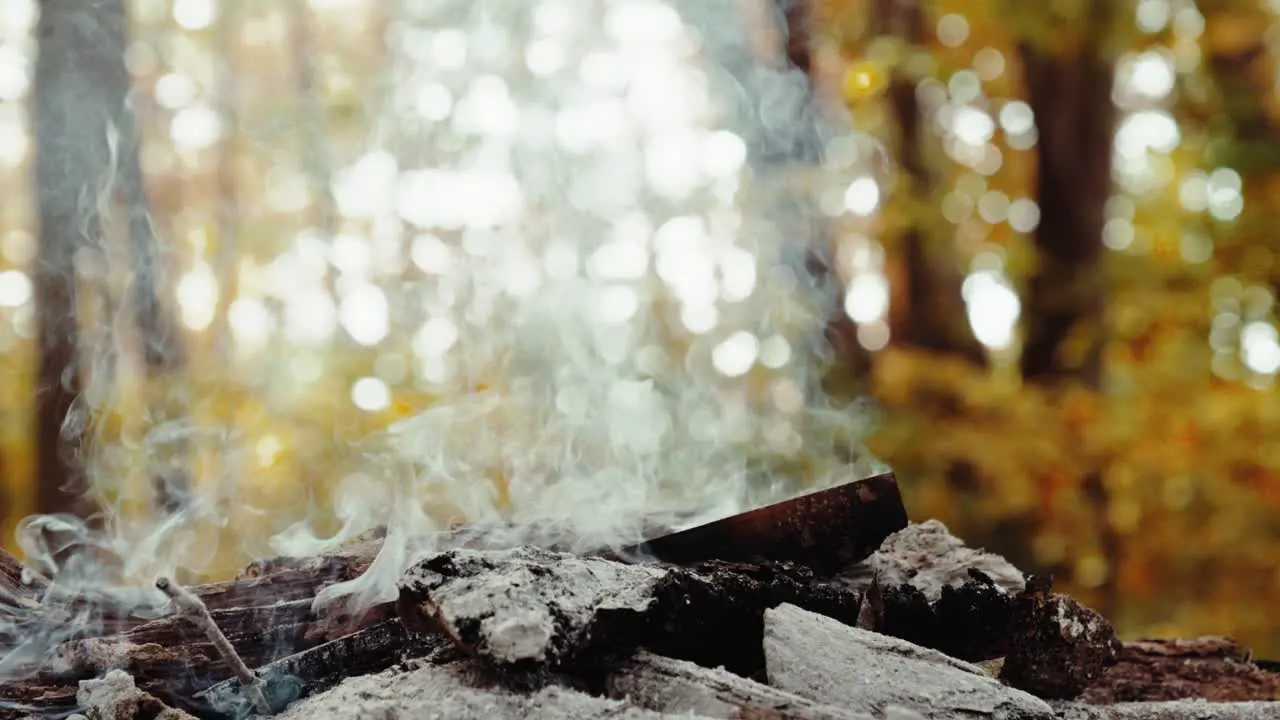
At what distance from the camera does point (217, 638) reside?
5.22ft

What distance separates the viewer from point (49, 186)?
569cm

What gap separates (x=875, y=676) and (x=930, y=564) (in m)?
0.55

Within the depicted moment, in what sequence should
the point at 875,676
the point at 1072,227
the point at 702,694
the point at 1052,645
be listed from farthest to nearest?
the point at 1072,227
the point at 1052,645
the point at 875,676
the point at 702,694

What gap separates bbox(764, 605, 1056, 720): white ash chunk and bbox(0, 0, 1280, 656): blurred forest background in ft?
9.75

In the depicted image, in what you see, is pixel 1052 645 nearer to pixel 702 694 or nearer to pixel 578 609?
pixel 702 694

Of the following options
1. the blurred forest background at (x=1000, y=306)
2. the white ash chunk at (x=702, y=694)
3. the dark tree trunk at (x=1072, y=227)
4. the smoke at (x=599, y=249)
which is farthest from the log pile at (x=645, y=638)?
the dark tree trunk at (x=1072, y=227)

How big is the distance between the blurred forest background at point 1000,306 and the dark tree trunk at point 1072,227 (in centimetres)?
2

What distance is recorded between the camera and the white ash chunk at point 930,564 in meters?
1.92

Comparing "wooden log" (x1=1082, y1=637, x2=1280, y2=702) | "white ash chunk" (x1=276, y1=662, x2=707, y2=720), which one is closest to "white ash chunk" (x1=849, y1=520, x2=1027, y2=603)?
"wooden log" (x1=1082, y1=637, x2=1280, y2=702)

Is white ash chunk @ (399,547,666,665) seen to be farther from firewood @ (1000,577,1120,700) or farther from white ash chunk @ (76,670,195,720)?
firewood @ (1000,577,1120,700)

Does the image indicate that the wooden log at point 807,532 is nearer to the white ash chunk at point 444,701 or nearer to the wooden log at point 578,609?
the wooden log at point 578,609

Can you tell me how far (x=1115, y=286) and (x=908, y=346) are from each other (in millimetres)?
1261

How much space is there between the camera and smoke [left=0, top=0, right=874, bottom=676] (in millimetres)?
4020

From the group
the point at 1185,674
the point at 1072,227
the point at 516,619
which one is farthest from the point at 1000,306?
the point at 516,619
